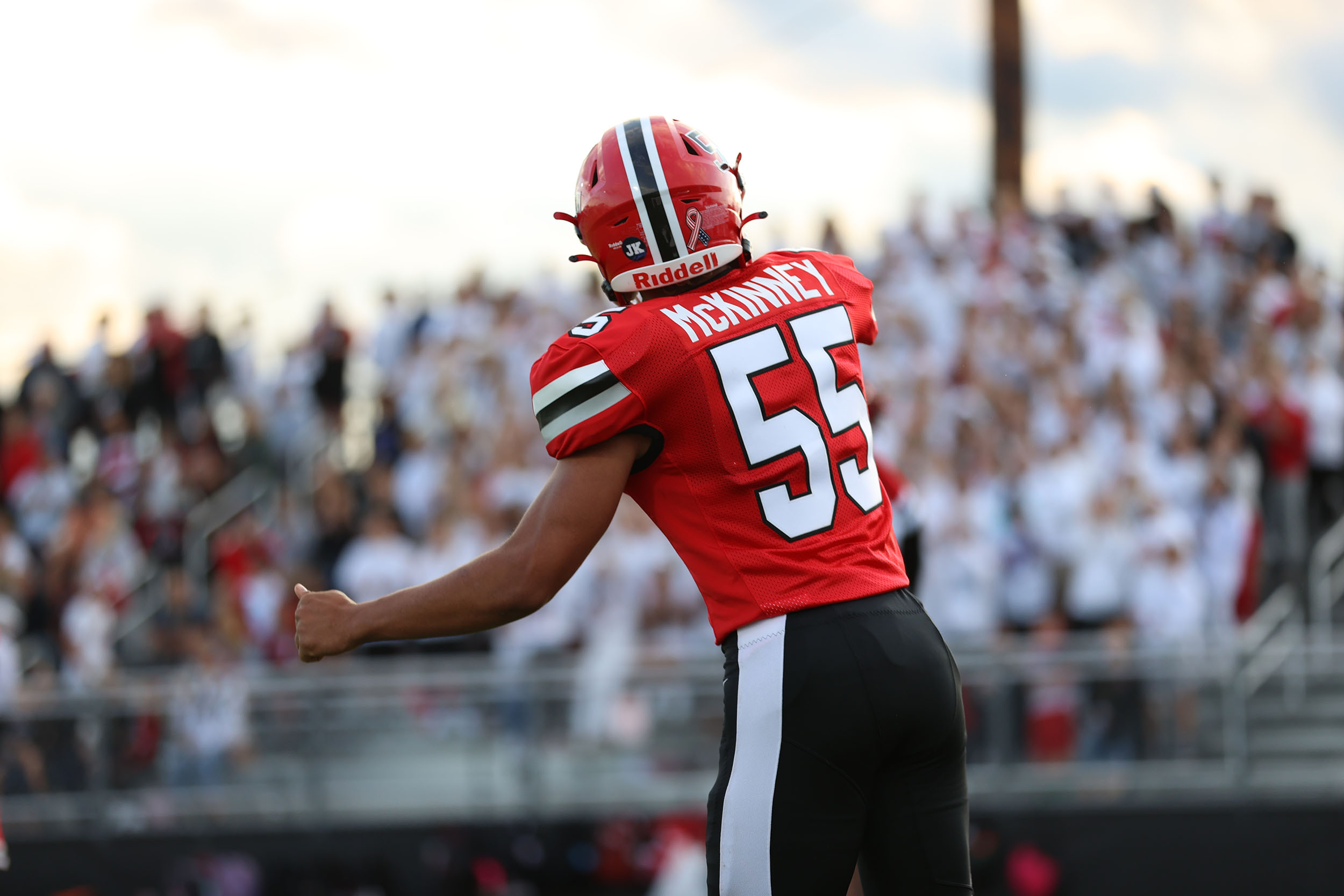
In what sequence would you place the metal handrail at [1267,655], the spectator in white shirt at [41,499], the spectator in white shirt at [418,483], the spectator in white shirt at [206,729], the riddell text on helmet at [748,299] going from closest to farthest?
the riddell text on helmet at [748,299] < the metal handrail at [1267,655] < the spectator in white shirt at [206,729] < the spectator in white shirt at [418,483] < the spectator in white shirt at [41,499]

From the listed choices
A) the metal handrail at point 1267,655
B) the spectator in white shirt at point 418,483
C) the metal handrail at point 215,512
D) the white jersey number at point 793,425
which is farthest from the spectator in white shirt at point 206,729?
the white jersey number at point 793,425

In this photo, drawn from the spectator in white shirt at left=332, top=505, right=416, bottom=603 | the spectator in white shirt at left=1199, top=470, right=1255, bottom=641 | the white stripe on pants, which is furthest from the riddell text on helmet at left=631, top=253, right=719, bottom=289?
the spectator in white shirt at left=1199, top=470, right=1255, bottom=641

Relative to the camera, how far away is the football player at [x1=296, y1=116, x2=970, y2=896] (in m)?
3.15

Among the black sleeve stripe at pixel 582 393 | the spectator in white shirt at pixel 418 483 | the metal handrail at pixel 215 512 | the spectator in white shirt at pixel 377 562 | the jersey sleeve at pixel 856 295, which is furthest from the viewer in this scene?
the metal handrail at pixel 215 512

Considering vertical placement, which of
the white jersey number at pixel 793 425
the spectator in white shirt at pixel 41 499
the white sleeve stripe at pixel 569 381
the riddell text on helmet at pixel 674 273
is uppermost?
the spectator in white shirt at pixel 41 499

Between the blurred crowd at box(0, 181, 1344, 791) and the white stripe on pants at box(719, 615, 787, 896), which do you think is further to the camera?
the blurred crowd at box(0, 181, 1344, 791)

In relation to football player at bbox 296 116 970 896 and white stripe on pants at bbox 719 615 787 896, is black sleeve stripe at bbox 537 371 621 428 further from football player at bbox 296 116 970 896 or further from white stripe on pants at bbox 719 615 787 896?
white stripe on pants at bbox 719 615 787 896

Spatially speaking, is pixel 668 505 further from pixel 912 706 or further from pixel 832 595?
pixel 912 706

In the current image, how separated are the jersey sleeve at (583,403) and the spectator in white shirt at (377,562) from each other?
7.51 m

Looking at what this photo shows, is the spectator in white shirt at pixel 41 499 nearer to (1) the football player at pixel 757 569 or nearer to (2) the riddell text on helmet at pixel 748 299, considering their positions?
(1) the football player at pixel 757 569

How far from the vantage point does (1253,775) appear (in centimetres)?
941

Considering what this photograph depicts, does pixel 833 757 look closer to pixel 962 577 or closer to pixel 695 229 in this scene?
pixel 695 229

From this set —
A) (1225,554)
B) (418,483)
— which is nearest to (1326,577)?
(1225,554)

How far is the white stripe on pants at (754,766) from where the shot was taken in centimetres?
316
